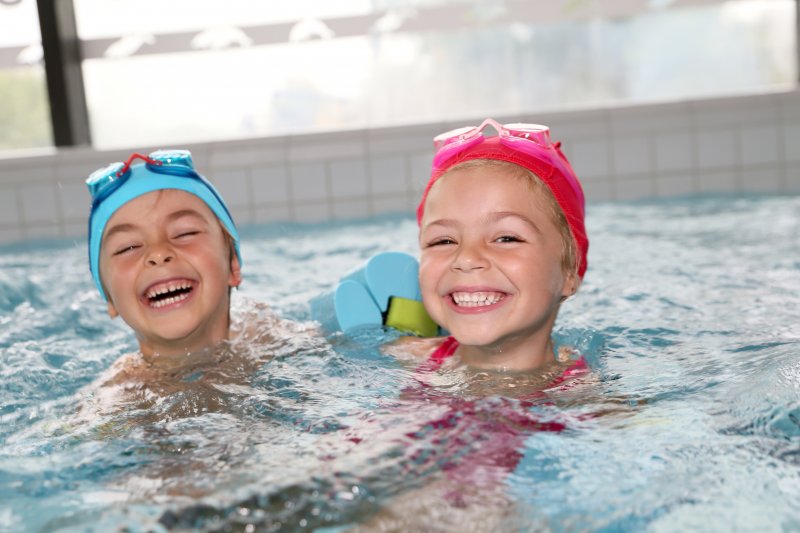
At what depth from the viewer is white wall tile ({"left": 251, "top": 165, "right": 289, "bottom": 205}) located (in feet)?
22.2

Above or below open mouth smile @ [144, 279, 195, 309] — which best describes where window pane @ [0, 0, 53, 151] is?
above

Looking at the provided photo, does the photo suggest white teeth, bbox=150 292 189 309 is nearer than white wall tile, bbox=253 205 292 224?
Yes

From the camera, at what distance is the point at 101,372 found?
10.5 feet

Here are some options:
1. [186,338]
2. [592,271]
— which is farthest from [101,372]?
[592,271]

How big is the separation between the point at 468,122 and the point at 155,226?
14.1 ft

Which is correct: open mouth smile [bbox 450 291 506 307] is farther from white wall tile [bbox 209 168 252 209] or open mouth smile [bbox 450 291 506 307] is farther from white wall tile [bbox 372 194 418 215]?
white wall tile [bbox 209 168 252 209]

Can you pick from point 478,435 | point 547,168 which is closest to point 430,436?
point 478,435

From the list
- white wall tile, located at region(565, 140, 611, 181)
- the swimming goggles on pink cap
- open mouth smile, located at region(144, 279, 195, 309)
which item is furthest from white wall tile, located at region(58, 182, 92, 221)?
the swimming goggles on pink cap

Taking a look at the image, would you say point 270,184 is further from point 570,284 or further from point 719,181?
point 570,284

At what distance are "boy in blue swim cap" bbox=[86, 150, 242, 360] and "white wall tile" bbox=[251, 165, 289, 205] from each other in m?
3.82

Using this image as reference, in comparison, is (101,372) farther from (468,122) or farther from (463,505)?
(468,122)

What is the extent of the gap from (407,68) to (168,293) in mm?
6782

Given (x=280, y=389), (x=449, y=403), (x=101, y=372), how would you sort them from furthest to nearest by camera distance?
(x=101, y=372)
(x=280, y=389)
(x=449, y=403)

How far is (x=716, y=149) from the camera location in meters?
6.71
